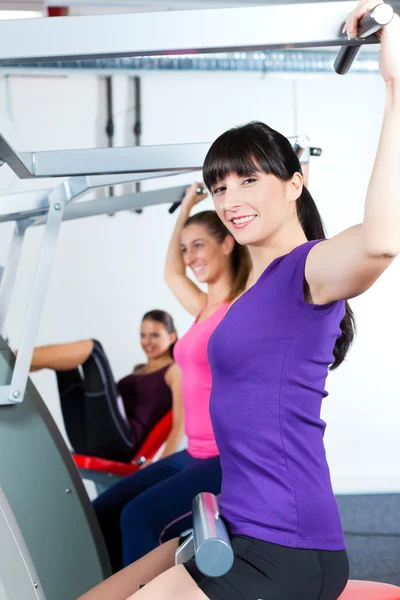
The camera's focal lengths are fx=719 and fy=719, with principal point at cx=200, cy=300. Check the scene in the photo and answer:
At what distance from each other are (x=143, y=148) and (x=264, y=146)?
1.85ft

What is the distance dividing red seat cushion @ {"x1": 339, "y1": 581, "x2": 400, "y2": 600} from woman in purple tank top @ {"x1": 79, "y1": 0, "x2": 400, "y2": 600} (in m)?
0.07

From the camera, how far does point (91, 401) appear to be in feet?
10.3

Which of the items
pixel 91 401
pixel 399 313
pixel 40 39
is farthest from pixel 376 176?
pixel 399 313

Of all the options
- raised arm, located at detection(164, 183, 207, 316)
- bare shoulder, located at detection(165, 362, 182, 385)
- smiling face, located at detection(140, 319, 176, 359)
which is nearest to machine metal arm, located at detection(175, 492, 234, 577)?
raised arm, located at detection(164, 183, 207, 316)

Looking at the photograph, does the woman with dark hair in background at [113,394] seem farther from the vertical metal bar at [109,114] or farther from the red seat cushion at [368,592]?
the red seat cushion at [368,592]

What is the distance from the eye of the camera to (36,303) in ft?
5.40

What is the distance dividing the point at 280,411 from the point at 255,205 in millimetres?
345

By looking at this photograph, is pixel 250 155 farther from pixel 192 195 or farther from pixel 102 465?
pixel 102 465

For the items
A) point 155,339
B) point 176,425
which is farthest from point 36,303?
point 155,339

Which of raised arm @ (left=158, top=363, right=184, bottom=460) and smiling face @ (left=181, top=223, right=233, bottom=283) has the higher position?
smiling face @ (left=181, top=223, right=233, bottom=283)

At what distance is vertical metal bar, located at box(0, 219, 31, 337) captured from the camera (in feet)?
6.14

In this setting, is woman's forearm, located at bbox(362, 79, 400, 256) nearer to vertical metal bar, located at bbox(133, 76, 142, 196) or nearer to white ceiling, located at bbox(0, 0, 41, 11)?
white ceiling, located at bbox(0, 0, 41, 11)

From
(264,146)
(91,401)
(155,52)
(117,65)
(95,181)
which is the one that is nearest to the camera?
(155,52)

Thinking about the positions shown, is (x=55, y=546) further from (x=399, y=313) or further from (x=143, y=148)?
(x=399, y=313)
